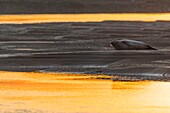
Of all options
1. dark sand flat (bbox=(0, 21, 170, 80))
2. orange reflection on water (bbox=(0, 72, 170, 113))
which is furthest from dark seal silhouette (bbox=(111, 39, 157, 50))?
orange reflection on water (bbox=(0, 72, 170, 113))

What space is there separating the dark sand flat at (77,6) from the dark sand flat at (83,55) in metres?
36.1

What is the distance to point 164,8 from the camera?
7650 cm

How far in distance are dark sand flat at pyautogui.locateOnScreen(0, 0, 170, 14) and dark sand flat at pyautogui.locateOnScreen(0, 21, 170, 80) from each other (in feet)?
118

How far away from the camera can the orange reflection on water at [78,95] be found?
12.8 m

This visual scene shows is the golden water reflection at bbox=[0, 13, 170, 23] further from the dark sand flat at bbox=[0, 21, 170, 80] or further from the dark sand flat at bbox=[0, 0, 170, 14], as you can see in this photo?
the dark sand flat at bbox=[0, 21, 170, 80]

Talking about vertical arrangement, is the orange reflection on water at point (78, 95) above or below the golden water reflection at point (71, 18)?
below

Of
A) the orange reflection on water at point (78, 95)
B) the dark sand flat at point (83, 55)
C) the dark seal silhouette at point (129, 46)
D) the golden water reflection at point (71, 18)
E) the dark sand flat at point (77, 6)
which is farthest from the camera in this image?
the dark sand flat at point (77, 6)

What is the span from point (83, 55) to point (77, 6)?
5382cm

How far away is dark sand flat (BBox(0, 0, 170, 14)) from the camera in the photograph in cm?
6981

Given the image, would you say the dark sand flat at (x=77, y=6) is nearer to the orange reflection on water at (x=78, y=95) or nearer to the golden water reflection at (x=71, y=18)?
the golden water reflection at (x=71, y=18)

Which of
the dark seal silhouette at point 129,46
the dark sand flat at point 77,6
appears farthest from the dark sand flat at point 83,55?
the dark sand flat at point 77,6

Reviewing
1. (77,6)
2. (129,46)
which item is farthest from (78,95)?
(77,6)

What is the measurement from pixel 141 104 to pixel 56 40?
1634 cm

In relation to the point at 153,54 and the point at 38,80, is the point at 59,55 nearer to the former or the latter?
the point at 153,54
